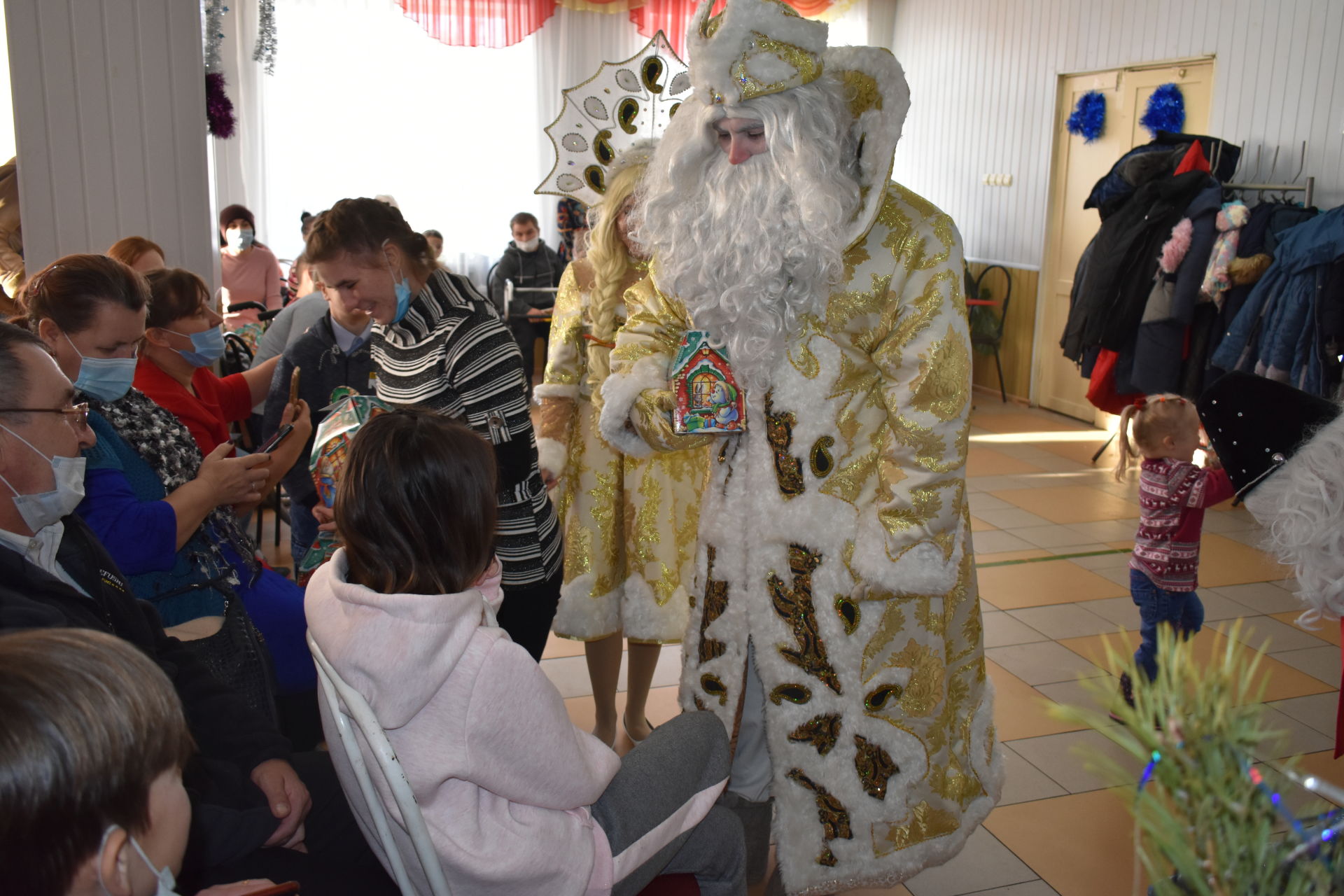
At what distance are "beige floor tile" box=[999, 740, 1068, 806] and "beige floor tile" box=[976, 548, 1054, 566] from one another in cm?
177

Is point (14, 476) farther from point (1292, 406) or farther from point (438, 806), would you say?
point (1292, 406)

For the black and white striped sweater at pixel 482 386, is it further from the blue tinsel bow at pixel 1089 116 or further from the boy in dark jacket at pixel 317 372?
the blue tinsel bow at pixel 1089 116

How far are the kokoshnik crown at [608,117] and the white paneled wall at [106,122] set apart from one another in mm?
1148

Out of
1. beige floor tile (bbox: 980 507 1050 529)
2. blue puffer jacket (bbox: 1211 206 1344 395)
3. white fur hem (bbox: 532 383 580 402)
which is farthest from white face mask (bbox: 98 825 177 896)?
blue puffer jacket (bbox: 1211 206 1344 395)

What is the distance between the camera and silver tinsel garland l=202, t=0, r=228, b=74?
4.01 meters

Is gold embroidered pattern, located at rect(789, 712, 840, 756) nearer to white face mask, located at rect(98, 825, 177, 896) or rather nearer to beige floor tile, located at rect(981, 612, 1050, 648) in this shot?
white face mask, located at rect(98, 825, 177, 896)

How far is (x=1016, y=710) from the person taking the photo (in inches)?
122

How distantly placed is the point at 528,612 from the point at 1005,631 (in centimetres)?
220

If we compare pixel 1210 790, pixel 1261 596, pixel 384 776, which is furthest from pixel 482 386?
pixel 1261 596

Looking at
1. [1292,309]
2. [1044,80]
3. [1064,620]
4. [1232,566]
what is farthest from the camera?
[1044,80]

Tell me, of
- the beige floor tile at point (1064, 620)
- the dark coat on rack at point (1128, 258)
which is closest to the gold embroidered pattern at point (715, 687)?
the beige floor tile at point (1064, 620)

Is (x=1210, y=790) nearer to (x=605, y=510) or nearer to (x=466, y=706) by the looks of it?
(x=466, y=706)

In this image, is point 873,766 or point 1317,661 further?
point 1317,661

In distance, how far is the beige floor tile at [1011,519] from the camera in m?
5.05
